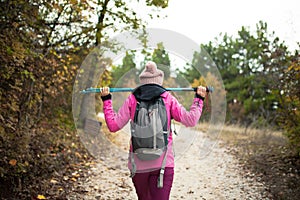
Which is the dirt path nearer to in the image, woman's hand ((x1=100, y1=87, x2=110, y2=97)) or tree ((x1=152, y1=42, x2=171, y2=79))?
tree ((x1=152, y1=42, x2=171, y2=79))

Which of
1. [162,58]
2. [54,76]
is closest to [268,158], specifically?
[54,76]

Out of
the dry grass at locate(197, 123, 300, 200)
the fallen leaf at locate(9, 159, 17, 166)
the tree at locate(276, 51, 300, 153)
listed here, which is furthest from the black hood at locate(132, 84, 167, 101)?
the tree at locate(276, 51, 300, 153)

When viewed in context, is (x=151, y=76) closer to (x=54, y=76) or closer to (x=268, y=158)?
(x=54, y=76)

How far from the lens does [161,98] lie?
10.0ft

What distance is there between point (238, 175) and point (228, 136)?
17.7ft

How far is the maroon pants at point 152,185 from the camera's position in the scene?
120 inches

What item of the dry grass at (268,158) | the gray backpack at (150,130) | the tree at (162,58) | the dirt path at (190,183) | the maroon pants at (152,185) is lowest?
the dirt path at (190,183)

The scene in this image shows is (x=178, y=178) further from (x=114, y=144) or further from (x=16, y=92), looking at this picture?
(x=16, y=92)

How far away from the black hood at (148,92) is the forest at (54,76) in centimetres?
52

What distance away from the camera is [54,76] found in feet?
21.9

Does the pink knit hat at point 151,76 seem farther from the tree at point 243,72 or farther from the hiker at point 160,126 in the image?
the tree at point 243,72

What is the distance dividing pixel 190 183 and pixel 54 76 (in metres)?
3.09

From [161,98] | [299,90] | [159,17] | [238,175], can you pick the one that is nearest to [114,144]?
[161,98]

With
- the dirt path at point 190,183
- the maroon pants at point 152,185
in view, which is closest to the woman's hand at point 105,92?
the maroon pants at point 152,185
